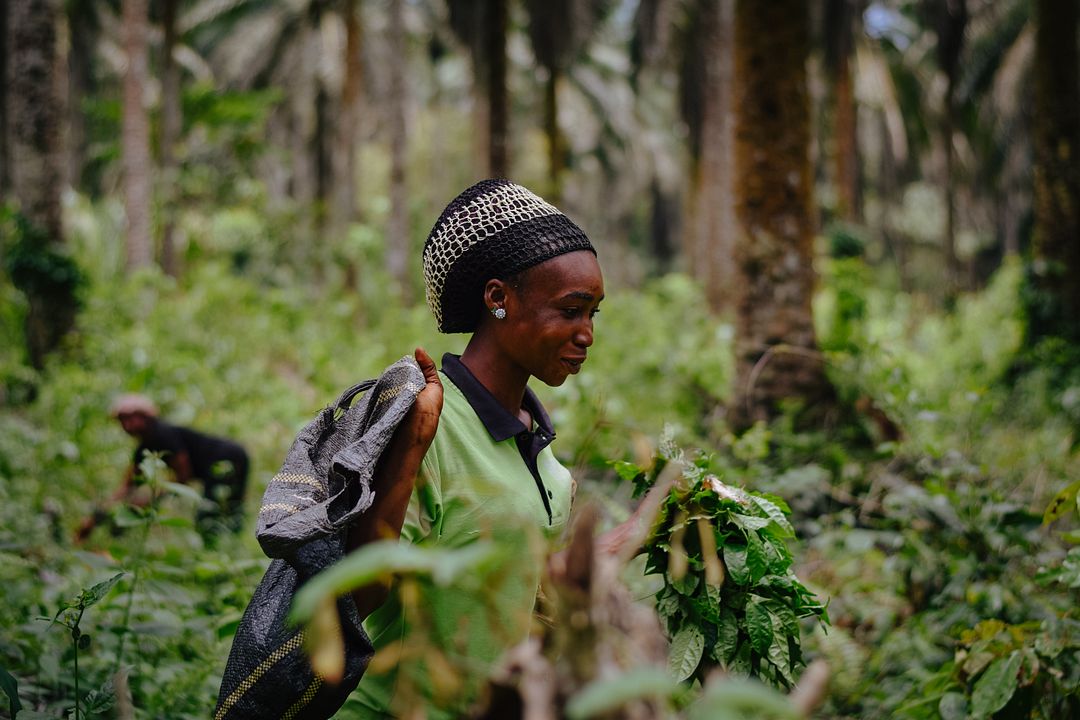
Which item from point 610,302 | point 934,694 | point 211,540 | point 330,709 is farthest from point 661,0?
point 330,709

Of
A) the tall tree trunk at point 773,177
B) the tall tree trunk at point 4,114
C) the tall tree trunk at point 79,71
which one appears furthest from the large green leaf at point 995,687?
the tall tree trunk at point 79,71

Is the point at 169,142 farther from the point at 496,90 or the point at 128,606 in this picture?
the point at 128,606

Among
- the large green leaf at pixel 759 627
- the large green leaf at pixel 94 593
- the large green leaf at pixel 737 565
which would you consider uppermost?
the large green leaf at pixel 737 565

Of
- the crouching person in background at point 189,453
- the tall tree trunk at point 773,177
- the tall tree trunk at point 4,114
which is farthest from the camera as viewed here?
the tall tree trunk at point 4,114

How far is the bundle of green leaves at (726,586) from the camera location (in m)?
2.05

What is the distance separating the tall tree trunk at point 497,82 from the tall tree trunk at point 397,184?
2.55m

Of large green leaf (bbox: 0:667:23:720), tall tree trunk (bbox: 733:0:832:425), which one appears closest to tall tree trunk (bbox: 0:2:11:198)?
tall tree trunk (bbox: 733:0:832:425)

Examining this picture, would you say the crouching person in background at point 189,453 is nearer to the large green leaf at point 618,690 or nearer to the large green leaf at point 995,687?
the large green leaf at point 995,687

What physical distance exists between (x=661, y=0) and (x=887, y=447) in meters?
14.2

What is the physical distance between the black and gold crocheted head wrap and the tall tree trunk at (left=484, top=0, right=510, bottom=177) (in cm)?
992

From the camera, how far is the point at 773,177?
6902 mm

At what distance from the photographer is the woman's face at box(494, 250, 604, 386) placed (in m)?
2.12

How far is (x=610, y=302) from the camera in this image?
45.1 ft

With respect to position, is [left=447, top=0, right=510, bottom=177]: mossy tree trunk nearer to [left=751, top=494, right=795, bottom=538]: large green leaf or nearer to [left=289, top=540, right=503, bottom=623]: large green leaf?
[left=751, top=494, right=795, bottom=538]: large green leaf
